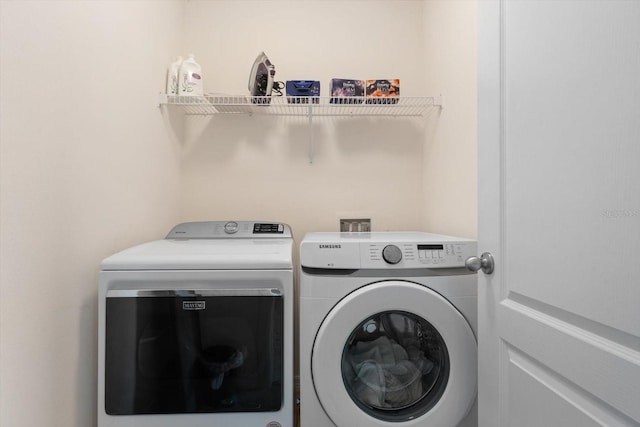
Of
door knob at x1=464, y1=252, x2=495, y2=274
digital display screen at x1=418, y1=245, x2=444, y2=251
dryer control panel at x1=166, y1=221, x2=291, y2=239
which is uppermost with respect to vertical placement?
dryer control panel at x1=166, y1=221, x2=291, y2=239

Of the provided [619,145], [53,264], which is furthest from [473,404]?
[53,264]

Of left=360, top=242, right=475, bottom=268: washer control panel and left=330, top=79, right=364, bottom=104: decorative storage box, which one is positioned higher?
left=330, top=79, right=364, bottom=104: decorative storage box

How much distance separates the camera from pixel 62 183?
106 cm

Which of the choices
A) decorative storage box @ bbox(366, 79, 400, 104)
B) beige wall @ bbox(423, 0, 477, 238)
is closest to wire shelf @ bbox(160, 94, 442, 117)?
decorative storage box @ bbox(366, 79, 400, 104)

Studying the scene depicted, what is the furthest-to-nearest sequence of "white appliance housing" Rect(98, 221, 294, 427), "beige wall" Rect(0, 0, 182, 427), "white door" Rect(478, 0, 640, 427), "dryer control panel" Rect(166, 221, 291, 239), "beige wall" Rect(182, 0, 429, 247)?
"beige wall" Rect(182, 0, 429, 247)
"dryer control panel" Rect(166, 221, 291, 239)
"white appliance housing" Rect(98, 221, 294, 427)
"beige wall" Rect(0, 0, 182, 427)
"white door" Rect(478, 0, 640, 427)

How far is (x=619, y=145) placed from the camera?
586 millimetres

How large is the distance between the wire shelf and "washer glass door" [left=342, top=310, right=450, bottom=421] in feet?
3.63

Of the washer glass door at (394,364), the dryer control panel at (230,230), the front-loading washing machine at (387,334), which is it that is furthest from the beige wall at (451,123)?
the dryer control panel at (230,230)

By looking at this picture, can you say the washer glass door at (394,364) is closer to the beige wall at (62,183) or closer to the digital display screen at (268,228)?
the digital display screen at (268,228)

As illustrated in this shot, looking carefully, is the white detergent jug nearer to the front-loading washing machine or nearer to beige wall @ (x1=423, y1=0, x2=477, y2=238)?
the front-loading washing machine

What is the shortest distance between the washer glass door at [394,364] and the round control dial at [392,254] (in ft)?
0.58

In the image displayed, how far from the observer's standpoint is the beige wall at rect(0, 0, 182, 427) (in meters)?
0.89

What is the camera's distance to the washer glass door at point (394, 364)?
3.91 ft

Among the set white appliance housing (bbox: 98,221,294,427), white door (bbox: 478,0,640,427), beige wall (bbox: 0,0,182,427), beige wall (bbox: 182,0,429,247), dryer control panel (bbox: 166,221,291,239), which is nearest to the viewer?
white door (bbox: 478,0,640,427)
